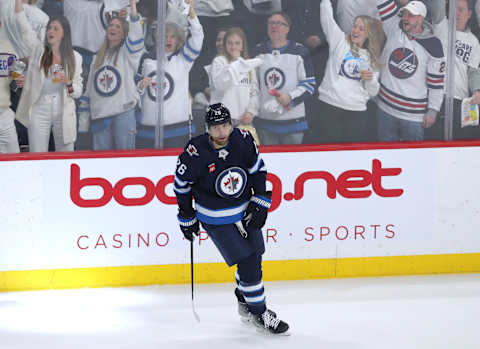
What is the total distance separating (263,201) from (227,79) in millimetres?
1341

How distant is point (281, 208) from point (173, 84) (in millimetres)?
1067

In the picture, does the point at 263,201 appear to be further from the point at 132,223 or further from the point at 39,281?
the point at 39,281

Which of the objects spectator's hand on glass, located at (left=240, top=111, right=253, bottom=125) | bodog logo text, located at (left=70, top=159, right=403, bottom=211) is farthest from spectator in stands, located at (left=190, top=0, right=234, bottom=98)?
bodog logo text, located at (left=70, top=159, right=403, bottom=211)

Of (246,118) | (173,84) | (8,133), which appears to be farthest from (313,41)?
(8,133)

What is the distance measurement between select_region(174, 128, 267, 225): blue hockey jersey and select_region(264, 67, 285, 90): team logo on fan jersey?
122 cm

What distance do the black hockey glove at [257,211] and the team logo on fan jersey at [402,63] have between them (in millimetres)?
1690

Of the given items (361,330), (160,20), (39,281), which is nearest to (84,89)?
(160,20)

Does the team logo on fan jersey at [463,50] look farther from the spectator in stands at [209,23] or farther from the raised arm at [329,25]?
the spectator in stands at [209,23]

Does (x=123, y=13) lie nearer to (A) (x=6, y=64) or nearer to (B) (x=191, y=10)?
(B) (x=191, y=10)

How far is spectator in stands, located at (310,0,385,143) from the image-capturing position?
4809 mm

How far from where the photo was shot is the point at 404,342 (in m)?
3.65

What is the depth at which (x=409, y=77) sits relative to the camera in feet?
16.0

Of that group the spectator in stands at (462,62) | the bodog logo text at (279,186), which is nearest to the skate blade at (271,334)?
the bodog logo text at (279,186)

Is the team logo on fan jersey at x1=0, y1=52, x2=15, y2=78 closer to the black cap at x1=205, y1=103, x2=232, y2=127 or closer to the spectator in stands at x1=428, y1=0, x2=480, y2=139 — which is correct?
the black cap at x1=205, y1=103, x2=232, y2=127
